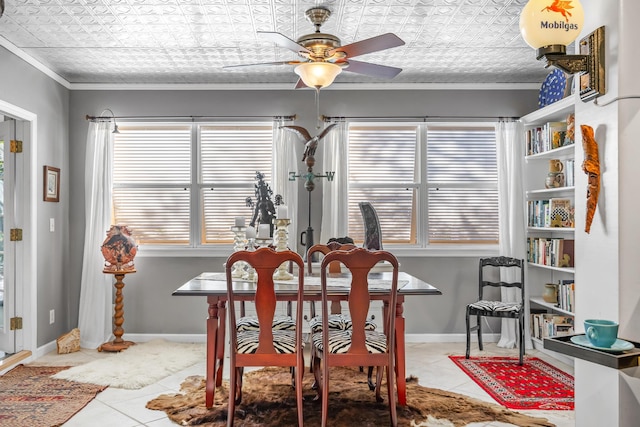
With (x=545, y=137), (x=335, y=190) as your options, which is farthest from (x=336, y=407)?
(x=545, y=137)

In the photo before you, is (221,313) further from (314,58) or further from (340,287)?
(314,58)

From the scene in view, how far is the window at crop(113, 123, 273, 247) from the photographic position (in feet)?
16.9

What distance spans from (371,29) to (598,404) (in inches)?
113

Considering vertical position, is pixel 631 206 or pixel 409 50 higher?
pixel 409 50

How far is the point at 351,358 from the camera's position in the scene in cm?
292

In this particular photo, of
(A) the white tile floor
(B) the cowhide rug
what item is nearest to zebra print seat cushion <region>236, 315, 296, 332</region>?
(B) the cowhide rug

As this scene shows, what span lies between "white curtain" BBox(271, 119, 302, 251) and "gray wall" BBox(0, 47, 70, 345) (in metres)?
2.08

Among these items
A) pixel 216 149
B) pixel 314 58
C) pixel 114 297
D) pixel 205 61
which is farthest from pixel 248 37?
pixel 114 297

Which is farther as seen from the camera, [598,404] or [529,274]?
[529,274]

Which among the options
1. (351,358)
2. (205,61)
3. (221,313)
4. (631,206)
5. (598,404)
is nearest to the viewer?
(631,206)

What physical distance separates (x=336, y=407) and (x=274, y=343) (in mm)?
651

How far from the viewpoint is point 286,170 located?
499cm

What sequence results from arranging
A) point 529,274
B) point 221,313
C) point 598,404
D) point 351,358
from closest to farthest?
point 598,404 → point 351,358 → point 221,313 → point 529,274

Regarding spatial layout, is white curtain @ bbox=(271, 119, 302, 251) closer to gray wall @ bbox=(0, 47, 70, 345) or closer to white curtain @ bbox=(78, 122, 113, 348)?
white curtain @ bbox=(78, 122, 113, 348)
